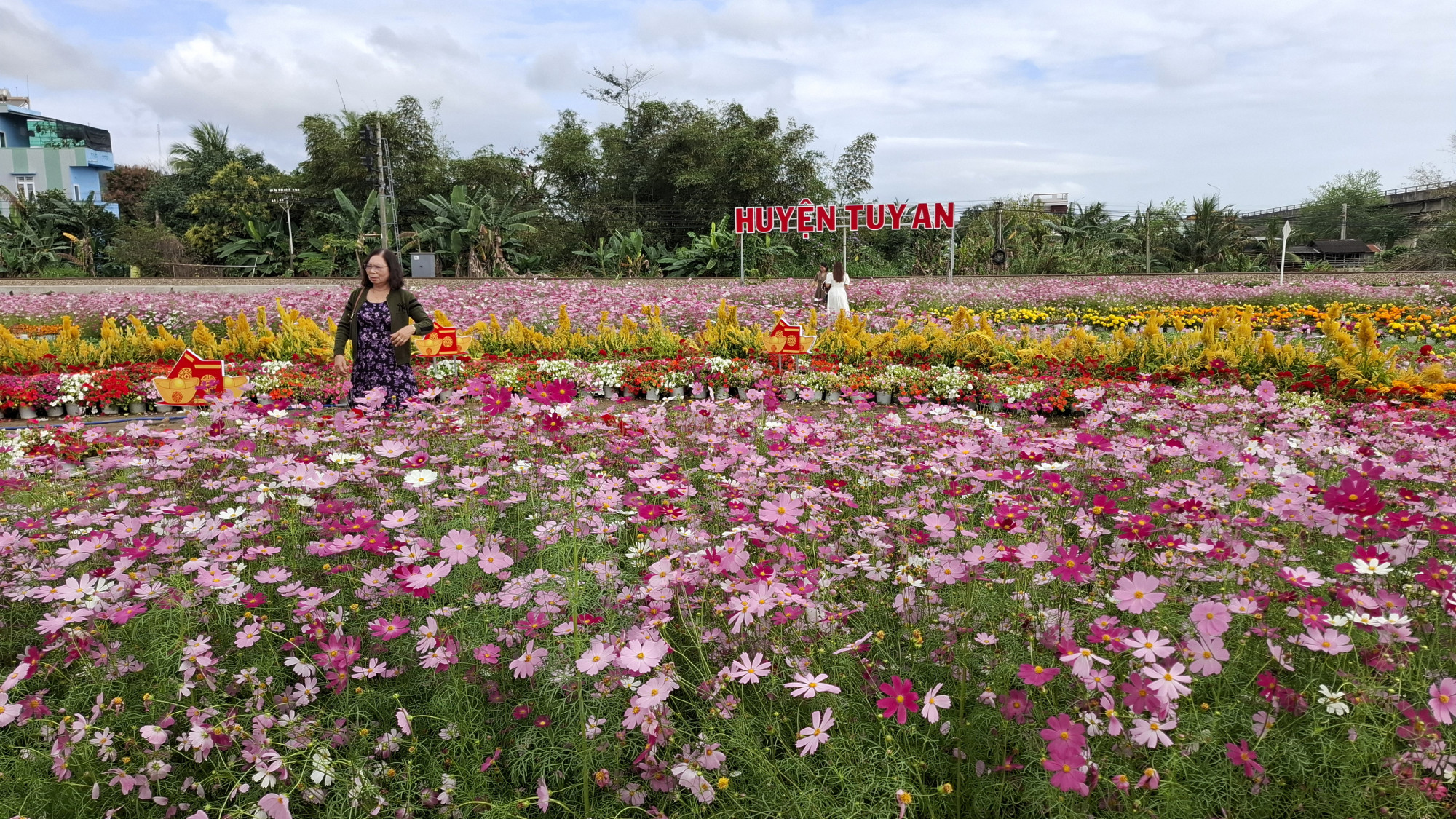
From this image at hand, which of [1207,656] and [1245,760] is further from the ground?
[1207,656]

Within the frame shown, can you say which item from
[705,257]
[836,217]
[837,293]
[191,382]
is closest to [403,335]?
[191,382]

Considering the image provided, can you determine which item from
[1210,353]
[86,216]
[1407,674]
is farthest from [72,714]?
[86,216]

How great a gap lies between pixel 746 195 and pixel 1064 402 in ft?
75.0

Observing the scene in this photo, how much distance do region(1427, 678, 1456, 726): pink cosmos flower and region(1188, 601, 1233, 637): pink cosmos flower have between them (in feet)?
0.97

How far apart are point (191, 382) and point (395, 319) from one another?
132 cm

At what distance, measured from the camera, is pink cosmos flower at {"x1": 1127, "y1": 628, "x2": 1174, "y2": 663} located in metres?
1.37

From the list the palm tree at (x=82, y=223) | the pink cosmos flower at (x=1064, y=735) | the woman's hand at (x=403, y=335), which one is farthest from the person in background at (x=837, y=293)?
the palm tree at (x=82, y=223)

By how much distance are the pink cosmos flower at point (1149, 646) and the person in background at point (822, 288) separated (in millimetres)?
10273

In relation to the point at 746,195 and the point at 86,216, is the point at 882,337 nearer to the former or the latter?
the point at 746,195

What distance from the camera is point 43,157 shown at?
35.1 meters

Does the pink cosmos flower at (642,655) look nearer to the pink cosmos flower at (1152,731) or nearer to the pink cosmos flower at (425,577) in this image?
the pink cosmos flower at (425,577)

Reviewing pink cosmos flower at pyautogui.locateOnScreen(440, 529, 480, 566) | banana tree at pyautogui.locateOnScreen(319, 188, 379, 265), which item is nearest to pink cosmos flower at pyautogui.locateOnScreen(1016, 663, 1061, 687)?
pink cosmos flower at pyautogui.locateOnScreen(440, 529, 480, 566)

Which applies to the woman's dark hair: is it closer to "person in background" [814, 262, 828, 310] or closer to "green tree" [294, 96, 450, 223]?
"person in background" [814, 262, 828, 310]

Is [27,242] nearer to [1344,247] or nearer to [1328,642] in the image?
[1328,642]
